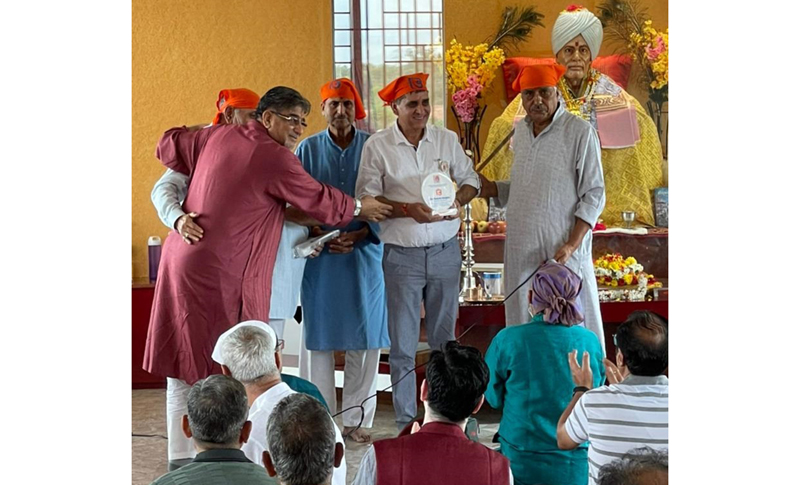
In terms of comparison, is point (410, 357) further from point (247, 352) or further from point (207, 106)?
point (207, 106)

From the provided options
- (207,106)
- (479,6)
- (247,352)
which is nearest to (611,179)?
(479,6)

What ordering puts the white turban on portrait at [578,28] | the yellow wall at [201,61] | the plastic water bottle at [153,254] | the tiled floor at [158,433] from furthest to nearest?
1. the white turban on portrait at [578,28]
2. the yellow wall at [201,61]
3. the plastic water bottle at [153,254]
4. the tiled floor at [158,433]

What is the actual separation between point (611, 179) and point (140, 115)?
3.61m

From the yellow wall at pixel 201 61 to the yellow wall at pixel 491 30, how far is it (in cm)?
108

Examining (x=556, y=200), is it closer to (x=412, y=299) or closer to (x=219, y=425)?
(x=412, y=299)

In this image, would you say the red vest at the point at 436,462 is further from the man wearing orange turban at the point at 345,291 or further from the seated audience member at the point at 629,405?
the man wearing orange turban at the point at 345,291

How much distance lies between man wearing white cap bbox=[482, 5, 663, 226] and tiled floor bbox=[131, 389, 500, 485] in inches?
116

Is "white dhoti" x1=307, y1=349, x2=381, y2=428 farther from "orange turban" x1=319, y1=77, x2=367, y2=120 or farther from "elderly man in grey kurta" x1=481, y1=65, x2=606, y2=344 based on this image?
"orange turban" x1=319, y1=77, x2=367, y2=120

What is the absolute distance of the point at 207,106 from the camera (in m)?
7.54

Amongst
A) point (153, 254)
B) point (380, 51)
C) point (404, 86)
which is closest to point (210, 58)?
point (380, 51)

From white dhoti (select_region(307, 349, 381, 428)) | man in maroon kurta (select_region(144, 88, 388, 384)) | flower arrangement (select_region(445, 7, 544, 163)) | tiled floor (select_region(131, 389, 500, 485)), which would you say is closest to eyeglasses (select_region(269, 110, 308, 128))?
man in maroon kurta (select_region(144, 88, 388, 384))

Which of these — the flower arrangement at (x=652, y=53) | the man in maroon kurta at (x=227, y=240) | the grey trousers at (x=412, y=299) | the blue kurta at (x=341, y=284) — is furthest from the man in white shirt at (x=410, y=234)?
the flower arrangement at (x=652, y=53)

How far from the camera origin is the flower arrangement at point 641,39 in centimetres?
797

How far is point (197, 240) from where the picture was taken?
3795 millimetres
